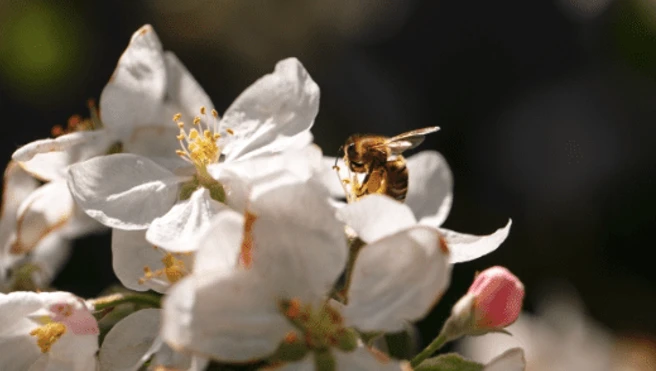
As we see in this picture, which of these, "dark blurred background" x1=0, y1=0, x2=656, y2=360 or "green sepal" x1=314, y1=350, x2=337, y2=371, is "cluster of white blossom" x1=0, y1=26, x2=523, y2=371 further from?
"dark blurred background" x1=0, y1=0, x2=656, y2=360

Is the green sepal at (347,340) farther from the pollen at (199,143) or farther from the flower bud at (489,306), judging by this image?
the pollen at (199,143)

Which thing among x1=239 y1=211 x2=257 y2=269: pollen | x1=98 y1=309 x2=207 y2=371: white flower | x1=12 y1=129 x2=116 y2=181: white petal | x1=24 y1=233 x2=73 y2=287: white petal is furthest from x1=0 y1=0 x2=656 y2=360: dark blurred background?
x1=239 y1=211 x2=257 y2=269: pollen

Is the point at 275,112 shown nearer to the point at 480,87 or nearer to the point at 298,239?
the point at 298,239

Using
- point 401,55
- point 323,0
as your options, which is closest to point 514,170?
point 401,55

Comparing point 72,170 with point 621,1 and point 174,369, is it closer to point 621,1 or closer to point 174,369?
point 174,369

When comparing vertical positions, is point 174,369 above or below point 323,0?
above
